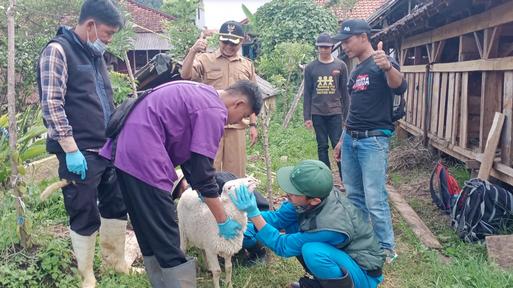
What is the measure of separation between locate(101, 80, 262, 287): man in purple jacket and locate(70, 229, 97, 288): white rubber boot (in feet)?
2.26

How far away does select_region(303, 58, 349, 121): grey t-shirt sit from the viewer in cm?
666

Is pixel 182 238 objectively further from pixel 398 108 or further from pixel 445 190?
pixel 445 190

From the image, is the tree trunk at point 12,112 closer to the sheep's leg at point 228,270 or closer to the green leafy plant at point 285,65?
the sheep's leg at point 228,270

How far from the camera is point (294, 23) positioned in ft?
67.8

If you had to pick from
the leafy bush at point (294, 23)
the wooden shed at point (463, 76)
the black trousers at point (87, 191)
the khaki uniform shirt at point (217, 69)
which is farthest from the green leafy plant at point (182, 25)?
the leafy bush at point (294, 23)

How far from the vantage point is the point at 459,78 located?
6758 millimetres

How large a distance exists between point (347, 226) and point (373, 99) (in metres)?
1.36

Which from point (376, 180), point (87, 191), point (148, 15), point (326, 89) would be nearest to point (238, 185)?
point (87, 191)

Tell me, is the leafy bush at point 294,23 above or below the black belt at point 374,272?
above

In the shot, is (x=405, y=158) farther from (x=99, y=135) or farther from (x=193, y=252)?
(x=99, y=135)

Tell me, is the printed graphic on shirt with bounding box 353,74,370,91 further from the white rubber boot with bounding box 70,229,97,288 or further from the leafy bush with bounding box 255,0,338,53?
the leafy bush with bounding box 255,0,338,53

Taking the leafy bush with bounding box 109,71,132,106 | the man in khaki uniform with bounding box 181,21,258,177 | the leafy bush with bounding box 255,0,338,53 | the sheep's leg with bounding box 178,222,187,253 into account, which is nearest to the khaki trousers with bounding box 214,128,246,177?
the man in khaki uniform with bounding box 181,21,258,177

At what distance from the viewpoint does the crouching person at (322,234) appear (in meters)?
3.04

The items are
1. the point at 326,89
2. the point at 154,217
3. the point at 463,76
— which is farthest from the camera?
the point at 326,89
